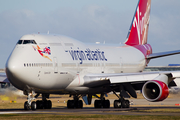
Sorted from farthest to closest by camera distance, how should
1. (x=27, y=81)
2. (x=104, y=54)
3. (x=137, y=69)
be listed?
(x=137, y=69)
(x=104, y=54)
(x=27, y=81)

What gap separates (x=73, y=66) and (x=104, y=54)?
5496mm

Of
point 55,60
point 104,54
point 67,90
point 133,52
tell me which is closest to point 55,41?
point 55,60

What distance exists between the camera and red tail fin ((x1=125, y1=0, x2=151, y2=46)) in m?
44.4

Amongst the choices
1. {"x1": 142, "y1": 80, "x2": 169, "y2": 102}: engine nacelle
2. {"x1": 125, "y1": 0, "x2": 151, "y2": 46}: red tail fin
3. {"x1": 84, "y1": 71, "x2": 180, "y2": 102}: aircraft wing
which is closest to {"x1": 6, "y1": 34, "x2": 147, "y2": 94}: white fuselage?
{"x1": 84, "y1": 71, "x2": 180, "y2": 102}: aircraft wing

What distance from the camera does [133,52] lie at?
137 ft

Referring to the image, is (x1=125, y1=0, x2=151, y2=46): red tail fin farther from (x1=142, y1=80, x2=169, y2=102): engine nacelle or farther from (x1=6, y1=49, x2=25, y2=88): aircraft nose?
(x1=6, y1=49, x2=25, y2=88): aircraft nose

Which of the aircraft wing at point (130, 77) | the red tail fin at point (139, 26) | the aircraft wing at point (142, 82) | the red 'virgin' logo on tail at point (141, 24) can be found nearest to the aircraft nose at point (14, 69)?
the aircraft wing at point (142, 82)

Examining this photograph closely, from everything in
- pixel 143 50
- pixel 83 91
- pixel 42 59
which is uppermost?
pixel 143 50

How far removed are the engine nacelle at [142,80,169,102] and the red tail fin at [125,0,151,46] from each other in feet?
43.1

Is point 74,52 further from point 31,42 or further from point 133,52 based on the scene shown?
point 133,52

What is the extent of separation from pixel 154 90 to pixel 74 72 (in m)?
6.66

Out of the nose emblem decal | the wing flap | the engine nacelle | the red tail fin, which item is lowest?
the engine nacelle

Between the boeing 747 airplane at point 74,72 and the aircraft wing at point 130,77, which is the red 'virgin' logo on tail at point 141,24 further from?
the aircraft wing at point 130,77

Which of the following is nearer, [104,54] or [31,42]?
[31,42]
